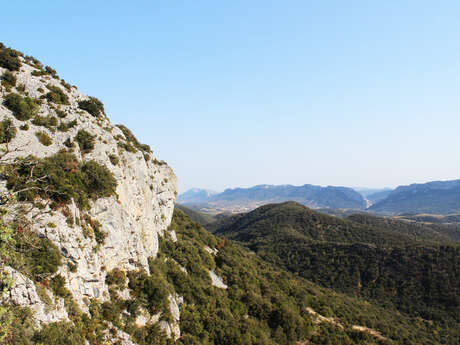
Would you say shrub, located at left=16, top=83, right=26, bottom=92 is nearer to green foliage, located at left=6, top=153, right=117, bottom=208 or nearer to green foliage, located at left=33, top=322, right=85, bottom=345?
green foliage, located at left=6, top=153, right=117, bottom=208

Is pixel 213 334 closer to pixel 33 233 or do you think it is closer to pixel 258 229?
pixel 33 233

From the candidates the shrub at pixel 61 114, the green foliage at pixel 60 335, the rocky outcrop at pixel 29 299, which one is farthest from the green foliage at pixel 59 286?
the shrub at pixel 61 114

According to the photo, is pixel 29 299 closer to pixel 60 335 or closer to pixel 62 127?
pixel 60 335

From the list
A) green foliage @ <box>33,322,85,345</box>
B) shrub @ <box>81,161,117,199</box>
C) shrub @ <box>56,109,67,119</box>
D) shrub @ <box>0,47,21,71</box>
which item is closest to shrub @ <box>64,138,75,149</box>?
shrub @ <box>81,161,117,199</box>

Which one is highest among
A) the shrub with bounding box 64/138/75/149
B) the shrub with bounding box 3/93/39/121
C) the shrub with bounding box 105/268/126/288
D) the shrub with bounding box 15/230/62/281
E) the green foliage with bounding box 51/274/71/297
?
the shrub with bounding box 3/93/39/121

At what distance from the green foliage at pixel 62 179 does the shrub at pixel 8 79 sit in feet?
31.8

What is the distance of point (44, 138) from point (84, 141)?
3088 millimetres

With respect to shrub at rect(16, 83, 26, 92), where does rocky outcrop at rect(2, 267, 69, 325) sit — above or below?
below

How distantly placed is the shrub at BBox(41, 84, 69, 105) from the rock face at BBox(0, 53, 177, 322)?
16.8 inches

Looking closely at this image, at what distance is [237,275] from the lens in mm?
38156

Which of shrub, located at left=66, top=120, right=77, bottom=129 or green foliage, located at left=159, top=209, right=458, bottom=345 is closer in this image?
shrub, located at left=66, top=120, right=77, bottom=129

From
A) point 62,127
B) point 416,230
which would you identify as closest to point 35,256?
point 62,127

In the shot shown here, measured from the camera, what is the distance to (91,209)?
18641 millimetres

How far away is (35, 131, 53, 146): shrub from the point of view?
19319mm
